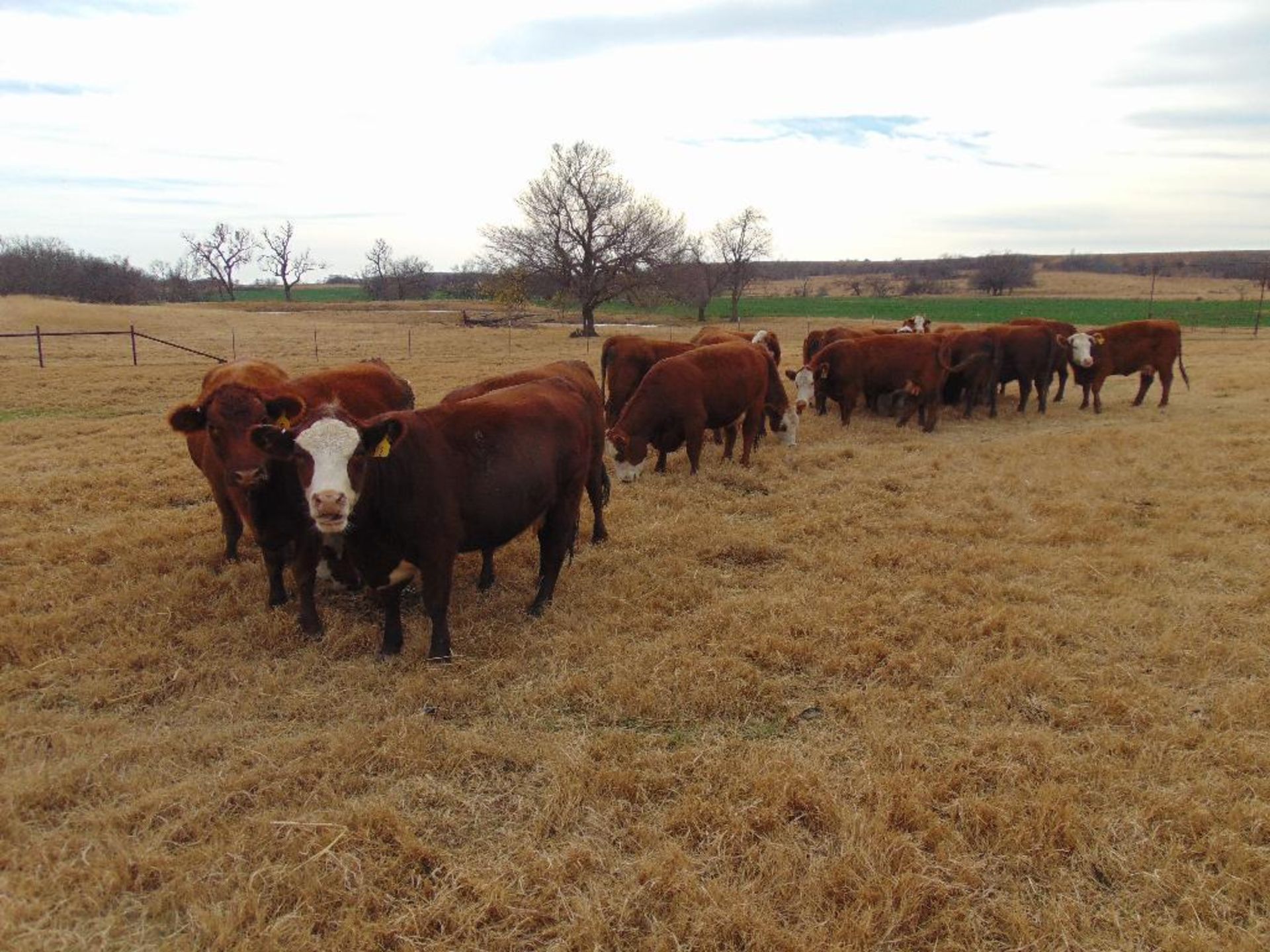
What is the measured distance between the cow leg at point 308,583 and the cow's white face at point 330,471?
0.96 m

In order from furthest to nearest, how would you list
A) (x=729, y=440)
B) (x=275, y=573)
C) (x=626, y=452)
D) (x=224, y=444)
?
1. (x=729, y=440)
2. (x=626, y=452)
3. (x=275, y=573)
4. (x=224, y=444)

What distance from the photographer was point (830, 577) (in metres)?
5.65

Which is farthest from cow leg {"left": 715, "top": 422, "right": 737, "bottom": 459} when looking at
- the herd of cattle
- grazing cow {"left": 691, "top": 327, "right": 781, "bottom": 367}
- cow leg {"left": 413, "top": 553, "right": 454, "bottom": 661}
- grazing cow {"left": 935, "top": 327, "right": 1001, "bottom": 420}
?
cow leg {"left": 413, "top": 553, "right": 454, "bottom": 661}

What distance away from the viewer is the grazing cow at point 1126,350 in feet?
44.6

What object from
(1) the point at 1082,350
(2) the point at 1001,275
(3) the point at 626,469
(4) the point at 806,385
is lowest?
(3) the point at 626,469

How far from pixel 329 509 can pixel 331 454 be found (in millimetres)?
294

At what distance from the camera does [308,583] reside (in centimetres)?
471

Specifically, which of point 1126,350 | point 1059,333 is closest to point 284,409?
point 1059,333

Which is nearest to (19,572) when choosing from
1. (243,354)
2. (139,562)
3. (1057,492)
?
(139,562)

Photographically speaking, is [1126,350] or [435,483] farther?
[1126,350]

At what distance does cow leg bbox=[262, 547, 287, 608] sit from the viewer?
509cm

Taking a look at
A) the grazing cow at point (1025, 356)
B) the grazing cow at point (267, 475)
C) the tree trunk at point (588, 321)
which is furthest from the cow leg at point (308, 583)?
the tree trunk at point (588, 321)

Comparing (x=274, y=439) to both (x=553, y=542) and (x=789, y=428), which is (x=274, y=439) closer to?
(x=553, y=542)

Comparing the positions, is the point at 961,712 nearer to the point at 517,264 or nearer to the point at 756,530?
the point at 756,530
